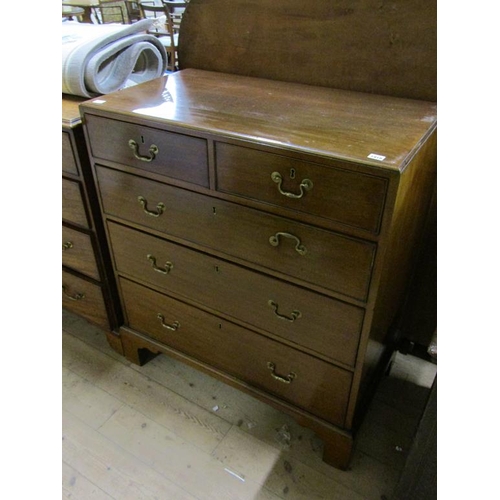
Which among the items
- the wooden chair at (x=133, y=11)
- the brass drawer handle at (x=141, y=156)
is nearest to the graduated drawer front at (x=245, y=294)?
the brass drawer handle at (x=141, y=156)

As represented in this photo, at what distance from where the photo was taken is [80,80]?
3.75 ft

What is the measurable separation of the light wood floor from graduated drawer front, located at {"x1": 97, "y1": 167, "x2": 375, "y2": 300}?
0.61 m

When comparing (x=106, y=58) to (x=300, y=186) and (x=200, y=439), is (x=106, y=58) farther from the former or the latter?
(x=200, y=439)

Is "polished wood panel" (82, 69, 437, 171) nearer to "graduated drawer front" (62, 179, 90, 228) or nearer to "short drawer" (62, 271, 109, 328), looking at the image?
"graduated drawer front" (62, 179, 90, 228)

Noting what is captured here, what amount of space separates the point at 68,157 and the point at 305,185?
2.25 feet

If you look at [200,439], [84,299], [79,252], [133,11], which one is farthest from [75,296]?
[133,11]

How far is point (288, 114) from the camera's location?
92 cm

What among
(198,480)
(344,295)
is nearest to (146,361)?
(198,480)

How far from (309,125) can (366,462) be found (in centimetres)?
94

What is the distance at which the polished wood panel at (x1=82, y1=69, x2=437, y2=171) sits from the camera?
0.77 meters

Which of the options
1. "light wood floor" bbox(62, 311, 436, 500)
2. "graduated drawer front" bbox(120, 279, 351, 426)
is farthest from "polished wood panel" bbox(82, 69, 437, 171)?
"light wood floor" bbox(62, 311, 436, 500)

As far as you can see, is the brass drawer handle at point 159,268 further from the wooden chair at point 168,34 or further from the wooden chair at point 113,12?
the wooden chair at point 113,12

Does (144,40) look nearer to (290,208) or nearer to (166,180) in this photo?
(166,180)
